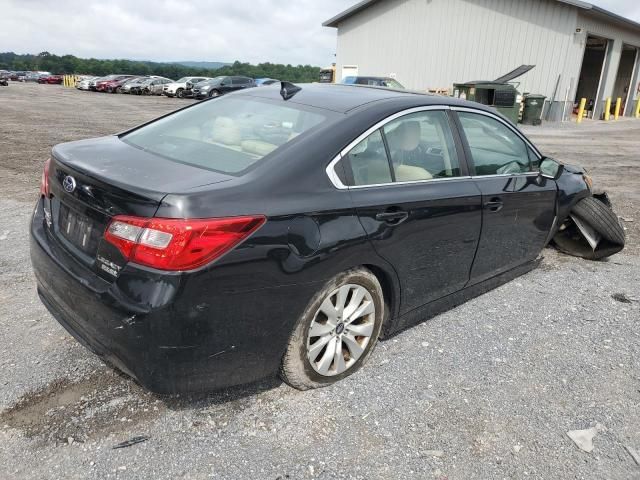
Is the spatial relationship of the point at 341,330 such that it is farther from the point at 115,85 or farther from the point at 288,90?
the point at 115,85

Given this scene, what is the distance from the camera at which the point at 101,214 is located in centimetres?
232

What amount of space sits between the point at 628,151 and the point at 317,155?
14.6 m

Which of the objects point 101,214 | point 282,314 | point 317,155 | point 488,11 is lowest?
point 282,314

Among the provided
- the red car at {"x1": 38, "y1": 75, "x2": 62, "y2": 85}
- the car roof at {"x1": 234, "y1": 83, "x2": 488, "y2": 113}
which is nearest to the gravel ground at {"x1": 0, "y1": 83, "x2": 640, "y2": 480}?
the car roof at {"x1": 234, "y1": 83, "x2": 488, "y2": 113}

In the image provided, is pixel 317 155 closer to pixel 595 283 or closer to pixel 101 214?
pixel 101 214

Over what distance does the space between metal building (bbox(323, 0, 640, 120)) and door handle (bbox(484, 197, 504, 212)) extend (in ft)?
70.3

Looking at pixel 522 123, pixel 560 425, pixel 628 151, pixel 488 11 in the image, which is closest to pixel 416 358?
pixel 560 425

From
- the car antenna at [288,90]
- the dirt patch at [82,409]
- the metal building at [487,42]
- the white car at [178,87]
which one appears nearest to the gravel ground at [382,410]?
the dirt patch at [82,409]

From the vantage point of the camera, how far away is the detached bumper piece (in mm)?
4840

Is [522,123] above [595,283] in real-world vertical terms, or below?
above

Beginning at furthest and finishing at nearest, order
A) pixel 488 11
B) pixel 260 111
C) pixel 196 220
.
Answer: pixel 488 11
pixel 260 111
pixel 196 220

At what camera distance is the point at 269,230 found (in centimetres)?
231

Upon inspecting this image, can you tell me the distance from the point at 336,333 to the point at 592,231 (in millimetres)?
3345

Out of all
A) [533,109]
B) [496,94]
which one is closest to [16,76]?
[496,94]
